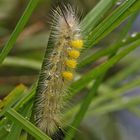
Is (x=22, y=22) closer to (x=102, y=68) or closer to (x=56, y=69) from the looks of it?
(x=56, y=69)

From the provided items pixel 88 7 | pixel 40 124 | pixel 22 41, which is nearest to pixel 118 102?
pixel 22 41

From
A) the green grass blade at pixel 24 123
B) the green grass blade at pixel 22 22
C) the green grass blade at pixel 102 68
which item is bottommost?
the green grass blade at pixel 102 68

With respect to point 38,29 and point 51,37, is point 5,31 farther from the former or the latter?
point 51,37

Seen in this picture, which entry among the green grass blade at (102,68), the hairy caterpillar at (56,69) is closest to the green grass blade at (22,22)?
the hairy caterpillar at (56,69)

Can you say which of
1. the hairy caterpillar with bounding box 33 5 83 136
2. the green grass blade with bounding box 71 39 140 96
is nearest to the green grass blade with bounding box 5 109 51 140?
the hairy caterpillar with bounding box 33 5 83 136

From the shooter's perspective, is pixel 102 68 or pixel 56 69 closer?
pixel 56 69

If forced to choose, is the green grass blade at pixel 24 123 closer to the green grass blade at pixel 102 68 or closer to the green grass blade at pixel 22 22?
the green grass blade at pixel 22 22

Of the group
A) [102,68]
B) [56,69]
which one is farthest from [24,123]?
[102,68]

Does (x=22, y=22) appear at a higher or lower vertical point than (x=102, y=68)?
higher
